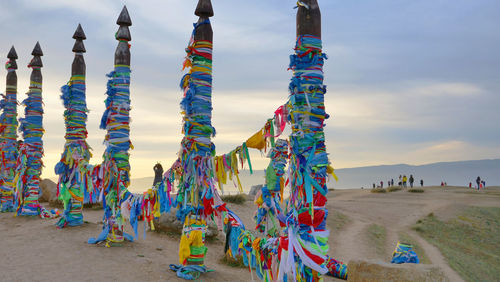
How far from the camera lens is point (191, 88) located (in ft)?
25.0

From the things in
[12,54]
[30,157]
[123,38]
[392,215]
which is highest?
[12,54]

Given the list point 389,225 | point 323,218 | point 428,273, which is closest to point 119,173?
point 323,218

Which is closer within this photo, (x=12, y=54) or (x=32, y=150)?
(x=32, y=150)

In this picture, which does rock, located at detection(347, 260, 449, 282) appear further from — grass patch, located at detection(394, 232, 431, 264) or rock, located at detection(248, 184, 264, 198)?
rock, located at detection(248, 184, 264, 198)

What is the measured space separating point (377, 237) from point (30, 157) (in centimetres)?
1499

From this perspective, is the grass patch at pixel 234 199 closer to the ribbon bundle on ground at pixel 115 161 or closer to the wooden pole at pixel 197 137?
the ribbon bundle on ground at pixel 115 161

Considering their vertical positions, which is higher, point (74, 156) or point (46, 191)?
point (74, 156)

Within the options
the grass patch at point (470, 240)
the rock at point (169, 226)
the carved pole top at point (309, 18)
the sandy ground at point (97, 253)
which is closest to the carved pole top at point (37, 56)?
the sandy ground at point (97, 253)

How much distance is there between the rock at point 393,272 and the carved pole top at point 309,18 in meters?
4.92

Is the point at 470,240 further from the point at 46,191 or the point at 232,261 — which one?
the point at 46,191

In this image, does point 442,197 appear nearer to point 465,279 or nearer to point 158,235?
point 465,279

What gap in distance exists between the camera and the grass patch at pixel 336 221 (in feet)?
62.2

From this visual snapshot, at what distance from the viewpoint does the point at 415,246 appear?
55.1 feet

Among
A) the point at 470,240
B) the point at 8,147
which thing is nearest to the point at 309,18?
the point at 8,147
